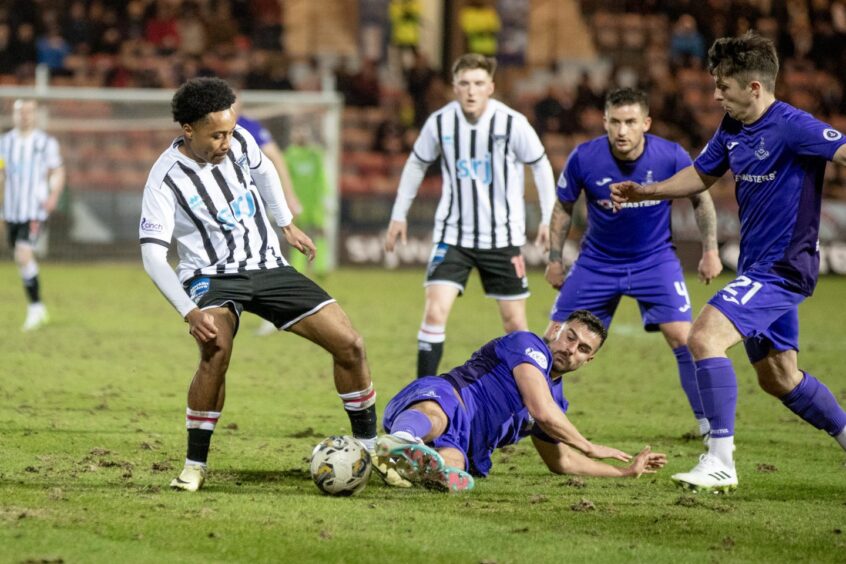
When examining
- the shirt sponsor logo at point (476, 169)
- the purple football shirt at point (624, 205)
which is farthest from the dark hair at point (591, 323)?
the shirt sponsor logo at point (476, 169)

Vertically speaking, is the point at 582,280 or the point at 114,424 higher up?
the point at 582,280

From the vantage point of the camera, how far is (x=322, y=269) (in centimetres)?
1806

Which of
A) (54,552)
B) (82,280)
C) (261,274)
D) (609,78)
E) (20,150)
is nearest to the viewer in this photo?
(54,552)

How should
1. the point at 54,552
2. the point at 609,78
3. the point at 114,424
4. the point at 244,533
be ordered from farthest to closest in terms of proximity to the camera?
the point at 609,78
the point at 114,424
the point at 244,533
the point at 54,552

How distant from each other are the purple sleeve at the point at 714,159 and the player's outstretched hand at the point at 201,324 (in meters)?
2.58

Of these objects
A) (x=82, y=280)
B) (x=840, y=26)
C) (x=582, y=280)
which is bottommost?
(x=82, y=280)

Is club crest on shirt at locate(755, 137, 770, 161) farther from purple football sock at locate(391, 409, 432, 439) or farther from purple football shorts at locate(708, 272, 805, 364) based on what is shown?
purple football sock at locate(391, 409, 432, 439)

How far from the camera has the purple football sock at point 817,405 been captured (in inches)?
235

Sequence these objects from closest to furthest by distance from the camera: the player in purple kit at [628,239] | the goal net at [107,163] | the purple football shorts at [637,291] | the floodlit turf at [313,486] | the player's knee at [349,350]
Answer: the floodlit turf at [313,486]
the player's knee at [349,350]
the player in purple kit at [628,239]
the purple football shorts at [637,291]
the goal net at [107,163]

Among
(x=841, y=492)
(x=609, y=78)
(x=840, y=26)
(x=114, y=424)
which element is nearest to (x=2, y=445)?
(x=114, y=424)

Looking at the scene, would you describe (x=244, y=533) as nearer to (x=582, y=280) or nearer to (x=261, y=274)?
(x=261, y=274)

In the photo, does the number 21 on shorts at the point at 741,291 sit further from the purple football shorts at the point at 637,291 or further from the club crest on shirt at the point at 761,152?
the purple football shorts at the point at 637,291

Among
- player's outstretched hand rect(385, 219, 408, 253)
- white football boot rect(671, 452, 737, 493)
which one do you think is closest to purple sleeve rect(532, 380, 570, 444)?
white football boot rect(671, 452, 737, 493)

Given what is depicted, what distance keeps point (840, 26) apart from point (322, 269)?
45.4 ft
